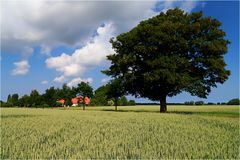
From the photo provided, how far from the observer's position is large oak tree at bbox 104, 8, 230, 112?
4047cm

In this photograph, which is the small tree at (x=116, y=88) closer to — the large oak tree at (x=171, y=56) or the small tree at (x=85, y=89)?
the large oak tree at (x=171, y=56)

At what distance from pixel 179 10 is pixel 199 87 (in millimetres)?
11856

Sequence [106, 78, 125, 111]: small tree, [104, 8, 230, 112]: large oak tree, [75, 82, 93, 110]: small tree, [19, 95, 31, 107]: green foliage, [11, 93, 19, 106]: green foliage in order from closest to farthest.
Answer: [104, 8, 230, 112]: large oak tree
[106, 78, 125, 111]: small tree
[75, 82, 93, 110]: small tree
[19, 95, 31, 107]: green foliage
[11, 93, 19, 106]: green foliage

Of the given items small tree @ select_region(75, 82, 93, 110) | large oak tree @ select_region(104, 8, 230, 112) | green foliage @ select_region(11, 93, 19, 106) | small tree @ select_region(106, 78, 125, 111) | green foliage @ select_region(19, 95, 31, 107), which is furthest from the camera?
green foliage @ select_region(11, 93, 19, 106)

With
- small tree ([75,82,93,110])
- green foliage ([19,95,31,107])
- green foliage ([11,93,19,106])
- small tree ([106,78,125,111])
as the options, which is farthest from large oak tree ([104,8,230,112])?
green foliage ([11,93,19,106])

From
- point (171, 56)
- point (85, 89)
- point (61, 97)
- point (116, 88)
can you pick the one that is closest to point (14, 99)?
point (61, 97)

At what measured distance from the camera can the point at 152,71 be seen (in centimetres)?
4119

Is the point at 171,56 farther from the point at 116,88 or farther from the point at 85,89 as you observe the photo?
the point at 85,89

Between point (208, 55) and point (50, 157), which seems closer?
point (50, 157)

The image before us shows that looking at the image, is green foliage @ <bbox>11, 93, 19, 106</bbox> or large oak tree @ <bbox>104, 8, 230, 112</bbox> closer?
large oak tree @ <bbox>104, 8, 230, 112</bbox>

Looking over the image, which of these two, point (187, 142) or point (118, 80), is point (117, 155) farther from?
point (118, 80)

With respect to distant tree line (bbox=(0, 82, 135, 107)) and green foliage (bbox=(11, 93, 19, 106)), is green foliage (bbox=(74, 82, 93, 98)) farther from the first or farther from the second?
green foliage (bbox=(11, 93, 19, 106))

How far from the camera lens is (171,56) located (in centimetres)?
4128

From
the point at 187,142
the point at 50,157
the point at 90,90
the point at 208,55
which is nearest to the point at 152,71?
the point at 208,55
